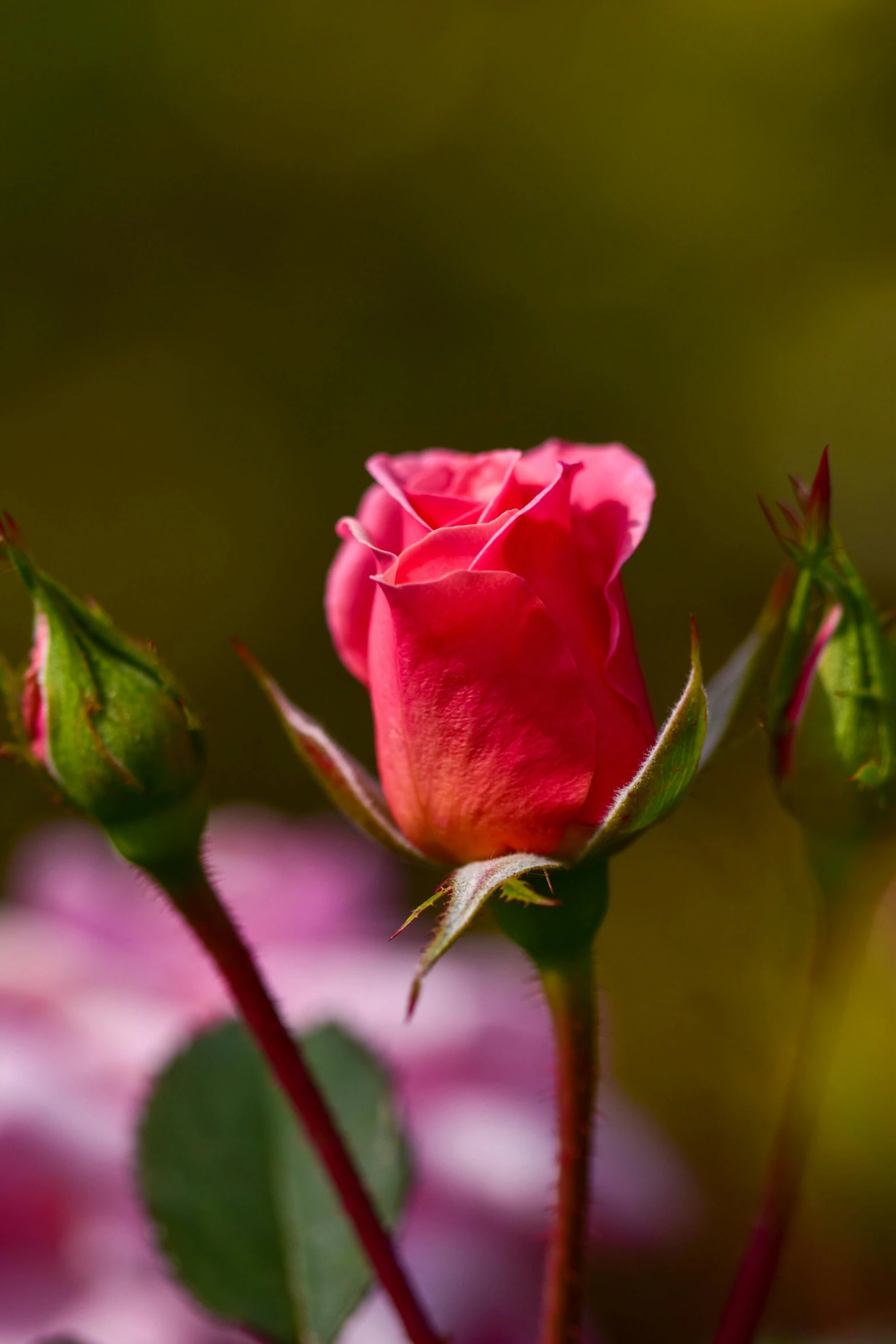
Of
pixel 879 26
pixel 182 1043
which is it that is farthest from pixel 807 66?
pixel 182 1043

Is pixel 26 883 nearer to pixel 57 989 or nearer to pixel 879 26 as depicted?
pixel 57 989

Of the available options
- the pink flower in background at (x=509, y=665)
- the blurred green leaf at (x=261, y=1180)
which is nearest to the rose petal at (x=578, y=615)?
the pink flower in background at (x=509, y=665)

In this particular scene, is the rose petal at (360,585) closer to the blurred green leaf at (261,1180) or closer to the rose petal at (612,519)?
the rose petal at (612,519)

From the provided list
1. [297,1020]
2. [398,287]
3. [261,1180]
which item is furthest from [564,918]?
[398,287]

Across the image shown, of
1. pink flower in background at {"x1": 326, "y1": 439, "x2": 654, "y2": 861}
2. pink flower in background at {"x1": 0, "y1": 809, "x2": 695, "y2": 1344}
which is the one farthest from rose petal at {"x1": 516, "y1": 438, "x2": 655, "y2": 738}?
pink flower in background at {"x1": 0, "y1": 809, "x2": 695, "y2": 1344}

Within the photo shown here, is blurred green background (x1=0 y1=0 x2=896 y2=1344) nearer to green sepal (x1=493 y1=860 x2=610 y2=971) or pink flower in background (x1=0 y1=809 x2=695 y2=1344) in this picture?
pink flower in background (x1=0 y1=809 x2=695 y2=1344)

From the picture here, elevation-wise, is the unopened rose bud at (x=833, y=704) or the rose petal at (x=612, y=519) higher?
the rose petal at (x=612, y=519)
